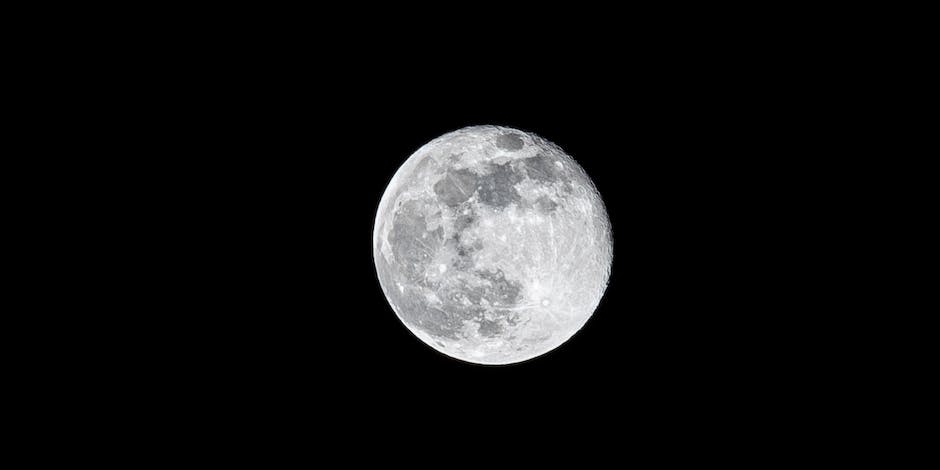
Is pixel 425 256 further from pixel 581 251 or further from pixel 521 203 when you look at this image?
pixel 581 251

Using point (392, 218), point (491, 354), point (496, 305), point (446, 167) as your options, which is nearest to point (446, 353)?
point (491, 354)

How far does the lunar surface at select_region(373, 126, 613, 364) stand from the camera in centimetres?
451

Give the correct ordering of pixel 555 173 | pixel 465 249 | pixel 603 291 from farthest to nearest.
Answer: pixel 603 291, pixel 555 173, pixel 465 249

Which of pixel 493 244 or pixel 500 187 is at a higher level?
pixel 500 187

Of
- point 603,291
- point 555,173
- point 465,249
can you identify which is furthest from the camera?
point 603,291

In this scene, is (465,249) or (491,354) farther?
(491,354)

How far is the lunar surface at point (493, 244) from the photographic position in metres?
4.51

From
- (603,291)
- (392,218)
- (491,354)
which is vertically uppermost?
(392,218)

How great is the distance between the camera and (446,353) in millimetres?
5285

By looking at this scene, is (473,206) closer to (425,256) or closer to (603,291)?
(425,256)

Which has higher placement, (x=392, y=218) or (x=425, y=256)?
(x=392, y=218)

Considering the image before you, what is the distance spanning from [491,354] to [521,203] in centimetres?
128

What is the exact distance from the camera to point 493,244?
176 inches

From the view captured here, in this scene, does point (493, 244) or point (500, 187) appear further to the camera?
point (500, 187)
